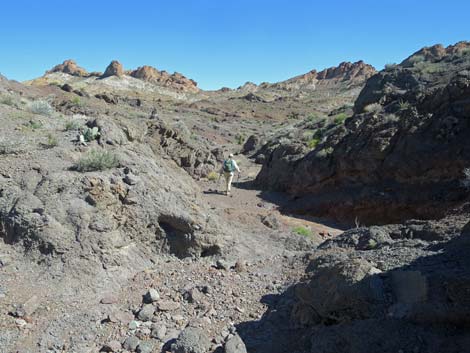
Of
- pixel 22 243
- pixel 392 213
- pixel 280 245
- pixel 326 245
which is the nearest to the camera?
pixel 22 243

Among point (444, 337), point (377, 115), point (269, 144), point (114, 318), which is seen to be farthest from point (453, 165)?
point (269, 144)

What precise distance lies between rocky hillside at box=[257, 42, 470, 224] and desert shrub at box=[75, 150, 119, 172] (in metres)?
7.92

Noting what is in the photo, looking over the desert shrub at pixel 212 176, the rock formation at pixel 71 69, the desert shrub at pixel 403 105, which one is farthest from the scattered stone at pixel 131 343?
the rock formation at pixel 71 69

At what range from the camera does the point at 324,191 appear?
13555mm

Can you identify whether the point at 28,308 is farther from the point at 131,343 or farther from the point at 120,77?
the point at 120,77

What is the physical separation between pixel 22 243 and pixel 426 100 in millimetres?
12061

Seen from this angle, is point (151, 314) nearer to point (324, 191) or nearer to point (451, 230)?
point (451, 230)

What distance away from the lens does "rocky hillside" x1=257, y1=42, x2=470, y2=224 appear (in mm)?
10664

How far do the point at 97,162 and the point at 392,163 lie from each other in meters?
8.93

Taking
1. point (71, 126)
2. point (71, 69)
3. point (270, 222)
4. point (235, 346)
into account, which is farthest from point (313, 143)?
point (71, 69)

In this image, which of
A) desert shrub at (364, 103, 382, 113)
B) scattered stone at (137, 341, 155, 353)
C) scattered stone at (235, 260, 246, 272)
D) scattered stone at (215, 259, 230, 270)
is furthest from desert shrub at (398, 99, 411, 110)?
scattered stone at (137, 341, 155, 353)

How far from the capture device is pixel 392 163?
469 inches

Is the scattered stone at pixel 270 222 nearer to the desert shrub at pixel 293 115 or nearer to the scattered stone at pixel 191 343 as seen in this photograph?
the scattered stone at pixel 191 343

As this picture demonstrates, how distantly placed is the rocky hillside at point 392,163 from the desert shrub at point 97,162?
792cm
